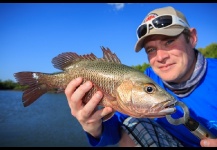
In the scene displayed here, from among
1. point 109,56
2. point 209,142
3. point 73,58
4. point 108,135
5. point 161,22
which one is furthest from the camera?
point 161,22

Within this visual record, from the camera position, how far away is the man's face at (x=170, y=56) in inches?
144

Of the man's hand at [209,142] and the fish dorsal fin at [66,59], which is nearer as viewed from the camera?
the man's hand at [209,142]

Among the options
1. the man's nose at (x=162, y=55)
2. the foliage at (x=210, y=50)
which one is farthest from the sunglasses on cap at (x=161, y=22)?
the foliage at (x=210, y=50)

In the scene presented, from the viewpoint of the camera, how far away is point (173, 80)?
148 inches

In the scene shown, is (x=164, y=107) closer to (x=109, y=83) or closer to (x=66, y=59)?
(x=109, y=83)

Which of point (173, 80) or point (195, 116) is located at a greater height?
point (173, 80)

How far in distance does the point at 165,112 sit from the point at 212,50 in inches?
2109

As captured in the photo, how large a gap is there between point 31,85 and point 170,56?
2.19 m

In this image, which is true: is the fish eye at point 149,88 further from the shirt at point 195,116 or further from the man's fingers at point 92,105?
the shirt at point 195,116

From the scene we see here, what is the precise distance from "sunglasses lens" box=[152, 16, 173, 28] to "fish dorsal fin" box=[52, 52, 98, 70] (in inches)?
51.7

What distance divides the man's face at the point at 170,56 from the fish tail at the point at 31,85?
5.96ft

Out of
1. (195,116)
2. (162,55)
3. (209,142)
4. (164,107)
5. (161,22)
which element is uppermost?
(161,22)

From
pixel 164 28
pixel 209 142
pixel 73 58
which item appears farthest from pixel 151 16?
pixel 209 142

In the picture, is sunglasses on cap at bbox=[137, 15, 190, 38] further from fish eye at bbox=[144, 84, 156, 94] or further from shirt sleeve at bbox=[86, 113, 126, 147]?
shirt sleeve at bbox=[86, 113, 126, 147]
